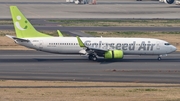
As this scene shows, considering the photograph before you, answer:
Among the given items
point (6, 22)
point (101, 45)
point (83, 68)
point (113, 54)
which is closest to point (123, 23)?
point (6, 22)

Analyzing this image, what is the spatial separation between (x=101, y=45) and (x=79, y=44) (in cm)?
351

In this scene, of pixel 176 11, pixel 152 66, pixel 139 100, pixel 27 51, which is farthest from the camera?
pixel 176 11

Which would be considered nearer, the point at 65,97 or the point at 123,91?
the point at 65,97

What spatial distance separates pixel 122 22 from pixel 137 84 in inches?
2464

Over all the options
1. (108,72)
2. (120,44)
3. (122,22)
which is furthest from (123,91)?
(122,22)

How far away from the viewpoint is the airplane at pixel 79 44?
6794cm

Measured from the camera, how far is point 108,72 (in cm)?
5991

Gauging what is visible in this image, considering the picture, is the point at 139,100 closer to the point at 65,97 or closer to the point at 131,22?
the point at 65,97

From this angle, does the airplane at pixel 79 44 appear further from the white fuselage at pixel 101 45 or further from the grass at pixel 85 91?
the grass at pixel 85 91

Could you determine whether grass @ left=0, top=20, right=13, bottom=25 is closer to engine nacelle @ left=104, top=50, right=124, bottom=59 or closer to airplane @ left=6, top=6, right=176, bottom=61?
airplane @ left=6, top=6, right=176, bottom=61

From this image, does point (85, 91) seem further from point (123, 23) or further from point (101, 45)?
point (123, 23)

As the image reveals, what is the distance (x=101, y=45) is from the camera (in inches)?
2726

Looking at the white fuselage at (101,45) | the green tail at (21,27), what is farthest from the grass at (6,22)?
the white fuselage at (101,45)

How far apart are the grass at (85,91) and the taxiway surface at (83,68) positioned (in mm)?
3352
